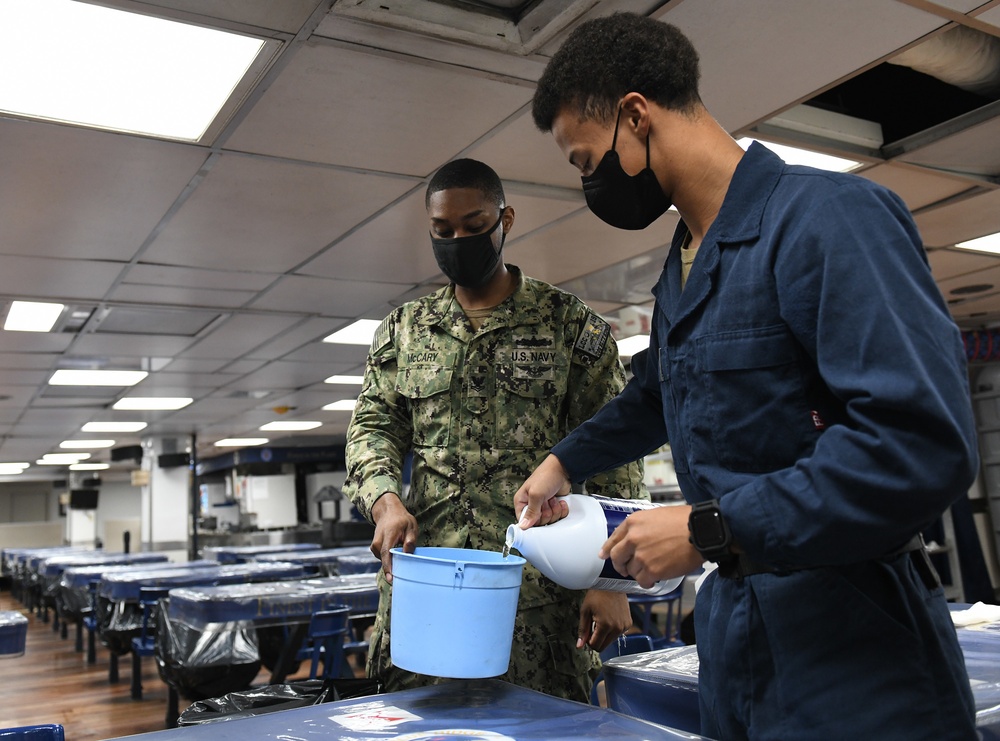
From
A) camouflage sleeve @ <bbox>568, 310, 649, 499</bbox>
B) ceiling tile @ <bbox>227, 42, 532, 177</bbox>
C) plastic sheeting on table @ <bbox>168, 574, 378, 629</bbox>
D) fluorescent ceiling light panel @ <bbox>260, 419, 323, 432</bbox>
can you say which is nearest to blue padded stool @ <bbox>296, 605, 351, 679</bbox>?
plastic sheeting on table @ <bbox>168, 574, 378, 629</bbox>

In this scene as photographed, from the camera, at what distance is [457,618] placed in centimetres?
129

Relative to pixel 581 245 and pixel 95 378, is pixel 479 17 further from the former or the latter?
pixel 95 378

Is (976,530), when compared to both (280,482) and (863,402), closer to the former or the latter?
(863,402)

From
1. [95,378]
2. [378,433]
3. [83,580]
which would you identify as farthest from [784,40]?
[83,580]

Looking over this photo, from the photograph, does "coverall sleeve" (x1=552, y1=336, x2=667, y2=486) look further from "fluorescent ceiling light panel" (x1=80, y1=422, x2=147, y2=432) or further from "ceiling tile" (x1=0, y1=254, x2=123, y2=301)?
"fluorescent ceiling light panel" (x1=80, y1=422, x2=147, y2=432)

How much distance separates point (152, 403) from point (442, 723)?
33.5 feet

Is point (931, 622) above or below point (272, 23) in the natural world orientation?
below

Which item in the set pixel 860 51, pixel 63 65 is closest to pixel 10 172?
pixel 63 65

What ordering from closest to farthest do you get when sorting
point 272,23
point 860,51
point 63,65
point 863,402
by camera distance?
point 863,402
point 272,23
point 63,65
point 860,51

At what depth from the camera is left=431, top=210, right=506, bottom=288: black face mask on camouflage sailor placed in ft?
6.31

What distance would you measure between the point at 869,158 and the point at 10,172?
392 cm

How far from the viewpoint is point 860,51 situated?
2.90 metres

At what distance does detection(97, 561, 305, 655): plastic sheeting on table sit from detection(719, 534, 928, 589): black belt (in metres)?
6.18

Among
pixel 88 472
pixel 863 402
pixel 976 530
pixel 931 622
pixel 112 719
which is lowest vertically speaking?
pixel 112 719
